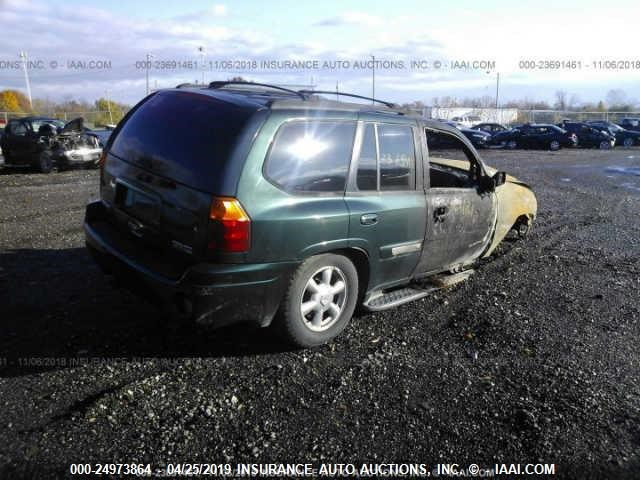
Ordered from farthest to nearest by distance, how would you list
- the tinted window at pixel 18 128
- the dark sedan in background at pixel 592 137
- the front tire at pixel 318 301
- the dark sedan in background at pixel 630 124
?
the dark sedan in background at pixel 630 124 < the dark sedan in background at pixel 592 137 < the tinted window at pixel 18 128 < the front tire at pixel 318 301

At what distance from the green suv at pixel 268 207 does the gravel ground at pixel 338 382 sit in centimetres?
44

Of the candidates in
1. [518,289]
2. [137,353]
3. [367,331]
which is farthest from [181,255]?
[518,289]

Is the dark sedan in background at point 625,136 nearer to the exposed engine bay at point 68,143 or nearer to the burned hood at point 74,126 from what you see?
the exposed engine bay at point 68,143

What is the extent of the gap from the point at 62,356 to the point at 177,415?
3.85 ft

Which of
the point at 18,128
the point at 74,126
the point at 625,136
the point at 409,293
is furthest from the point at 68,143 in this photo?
the point at 625,136

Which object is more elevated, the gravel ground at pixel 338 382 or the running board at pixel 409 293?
the running board at pixel 409 293

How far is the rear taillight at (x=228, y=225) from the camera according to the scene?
3072 millimetres

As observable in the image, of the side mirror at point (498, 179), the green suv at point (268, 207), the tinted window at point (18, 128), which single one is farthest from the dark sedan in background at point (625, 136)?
the green suv at point (268, 207)

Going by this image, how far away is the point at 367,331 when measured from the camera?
4.11 m

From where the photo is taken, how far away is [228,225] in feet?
10.1

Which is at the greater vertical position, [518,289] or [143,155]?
[143,155]

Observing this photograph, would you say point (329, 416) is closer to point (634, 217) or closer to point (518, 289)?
point (518, 289)

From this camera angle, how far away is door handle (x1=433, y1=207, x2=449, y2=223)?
14.5ft

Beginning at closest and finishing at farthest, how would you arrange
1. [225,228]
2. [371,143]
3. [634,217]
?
1. [225,228]
2. [371,143]
3. [634,217]
